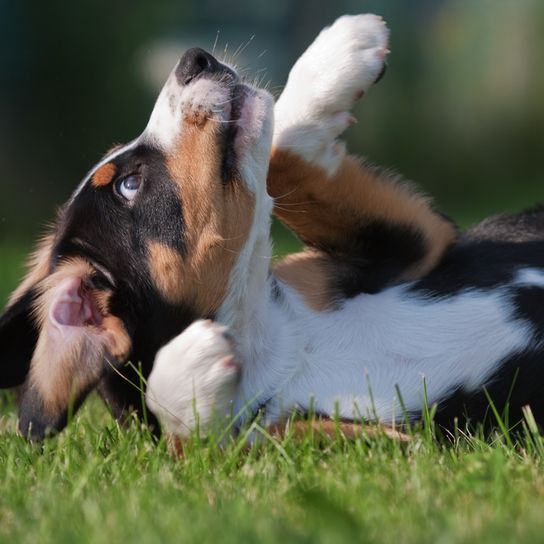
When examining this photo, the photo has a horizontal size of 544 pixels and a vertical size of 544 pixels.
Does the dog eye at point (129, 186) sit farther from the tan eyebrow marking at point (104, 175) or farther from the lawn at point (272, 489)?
the lawn at point (272, 489)

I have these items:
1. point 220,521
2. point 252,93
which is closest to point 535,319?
point 252,93

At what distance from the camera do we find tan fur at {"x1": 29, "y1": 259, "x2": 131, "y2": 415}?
3.12m

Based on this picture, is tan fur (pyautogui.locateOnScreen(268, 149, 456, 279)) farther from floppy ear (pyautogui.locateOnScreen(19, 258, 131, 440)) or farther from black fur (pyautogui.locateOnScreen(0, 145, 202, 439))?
floppy ear (pyautogui.locateOnScreen(19, 258, 131, 440))

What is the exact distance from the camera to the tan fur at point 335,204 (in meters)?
3.64

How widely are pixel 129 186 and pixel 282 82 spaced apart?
765 centimetres

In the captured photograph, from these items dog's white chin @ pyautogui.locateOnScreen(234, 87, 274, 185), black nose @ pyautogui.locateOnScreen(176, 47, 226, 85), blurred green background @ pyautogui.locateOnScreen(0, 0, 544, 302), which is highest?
black nose @ pyautogui.locateOnScreen(176, 47, 226, 85)

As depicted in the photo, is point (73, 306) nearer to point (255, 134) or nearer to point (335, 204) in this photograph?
point (255, 134)

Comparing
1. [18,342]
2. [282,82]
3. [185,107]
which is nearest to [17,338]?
[18,342]

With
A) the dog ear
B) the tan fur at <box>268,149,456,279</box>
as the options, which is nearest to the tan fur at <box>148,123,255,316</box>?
the tan fur at <box>268,149,456,279</box>

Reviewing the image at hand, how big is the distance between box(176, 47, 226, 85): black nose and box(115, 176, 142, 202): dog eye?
1.18ft

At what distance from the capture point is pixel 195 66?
3498 millimetres

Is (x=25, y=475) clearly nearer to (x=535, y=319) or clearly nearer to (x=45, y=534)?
(x=45, y=534)

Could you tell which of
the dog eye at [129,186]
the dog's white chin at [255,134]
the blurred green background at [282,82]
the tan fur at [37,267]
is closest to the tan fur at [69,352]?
the tan fur at [37,267]

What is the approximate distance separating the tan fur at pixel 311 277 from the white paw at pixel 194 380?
51cm
